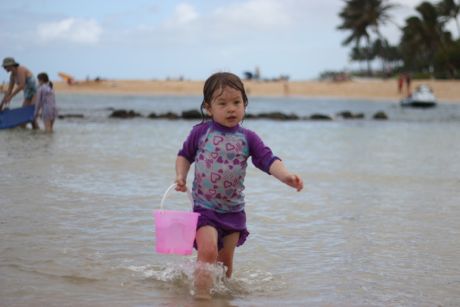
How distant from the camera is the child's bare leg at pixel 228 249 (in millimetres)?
3947

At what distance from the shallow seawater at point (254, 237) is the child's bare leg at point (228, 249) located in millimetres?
152

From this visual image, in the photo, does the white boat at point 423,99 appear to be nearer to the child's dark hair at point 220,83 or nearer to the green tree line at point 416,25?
the green tree line at point 416,25

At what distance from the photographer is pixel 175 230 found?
3736 millimetres

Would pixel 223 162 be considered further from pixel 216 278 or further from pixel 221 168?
pixel 216 278

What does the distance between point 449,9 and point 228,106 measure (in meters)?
71.3

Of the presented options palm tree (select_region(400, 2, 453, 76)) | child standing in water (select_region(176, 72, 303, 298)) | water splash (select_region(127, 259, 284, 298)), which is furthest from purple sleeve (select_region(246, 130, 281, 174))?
palm tree (select_region(400, 2, 453, 76))

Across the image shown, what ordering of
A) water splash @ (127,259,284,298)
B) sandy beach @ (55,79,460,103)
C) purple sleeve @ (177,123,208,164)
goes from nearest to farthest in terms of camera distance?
water splash @ (127,259,284,298), purple sleeve @ (177,123,208,164), sandy beach @ (55,79,460,103)

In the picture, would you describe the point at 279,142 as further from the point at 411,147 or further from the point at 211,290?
the point at 211,290

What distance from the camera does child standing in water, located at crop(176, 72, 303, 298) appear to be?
381cm

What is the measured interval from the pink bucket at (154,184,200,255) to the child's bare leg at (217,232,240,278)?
291mm

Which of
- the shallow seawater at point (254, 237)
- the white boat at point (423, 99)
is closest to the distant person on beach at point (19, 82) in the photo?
the shallow seawater at point (254, 237)

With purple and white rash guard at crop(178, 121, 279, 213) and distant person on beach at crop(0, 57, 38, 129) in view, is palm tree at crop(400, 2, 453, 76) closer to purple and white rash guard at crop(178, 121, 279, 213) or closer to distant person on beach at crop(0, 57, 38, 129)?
distant person on beach at crop(0, 57, 38, 129)

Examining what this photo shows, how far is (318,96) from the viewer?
64625mm

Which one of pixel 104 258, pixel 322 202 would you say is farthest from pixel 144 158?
pixel 104 258
